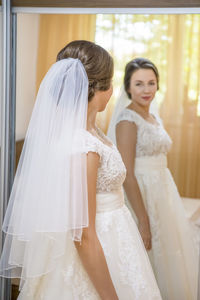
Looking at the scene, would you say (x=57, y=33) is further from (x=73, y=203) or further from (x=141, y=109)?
(x=73, y=203)

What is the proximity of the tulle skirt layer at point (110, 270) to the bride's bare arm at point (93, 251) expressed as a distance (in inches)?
3.2

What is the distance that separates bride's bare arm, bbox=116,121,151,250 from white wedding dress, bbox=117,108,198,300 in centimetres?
3

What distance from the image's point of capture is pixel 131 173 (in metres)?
2.24

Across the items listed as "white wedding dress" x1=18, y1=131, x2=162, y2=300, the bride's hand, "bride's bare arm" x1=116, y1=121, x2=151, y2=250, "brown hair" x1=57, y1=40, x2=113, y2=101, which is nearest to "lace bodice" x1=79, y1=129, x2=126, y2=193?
"white wedding dress" x1=18, y1=131, x2=162, y2=300

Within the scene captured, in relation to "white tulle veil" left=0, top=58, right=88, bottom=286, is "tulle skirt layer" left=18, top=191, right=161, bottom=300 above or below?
below

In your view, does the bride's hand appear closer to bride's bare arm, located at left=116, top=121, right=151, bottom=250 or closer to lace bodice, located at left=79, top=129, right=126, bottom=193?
bride's bare arm, located at left=116, top=121, right=151, bottom=250

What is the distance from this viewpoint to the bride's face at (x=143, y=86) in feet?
7.27

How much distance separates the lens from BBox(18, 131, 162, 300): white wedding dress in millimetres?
1507

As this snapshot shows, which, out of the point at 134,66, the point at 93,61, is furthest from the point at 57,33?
the point at 93,61

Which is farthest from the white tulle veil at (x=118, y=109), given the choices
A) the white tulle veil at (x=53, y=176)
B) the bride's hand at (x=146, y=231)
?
the white tulle veil at (x=53, y=176)

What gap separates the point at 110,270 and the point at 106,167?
1.30 ft

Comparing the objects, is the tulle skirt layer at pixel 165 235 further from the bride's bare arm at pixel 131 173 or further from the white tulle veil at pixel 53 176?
the white tulle veil at pixel 53 176

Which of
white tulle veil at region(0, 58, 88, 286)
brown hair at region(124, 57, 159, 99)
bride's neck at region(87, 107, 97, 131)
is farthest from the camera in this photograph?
brown hair at region(124, 57, 159, 99)

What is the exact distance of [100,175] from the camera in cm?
152
